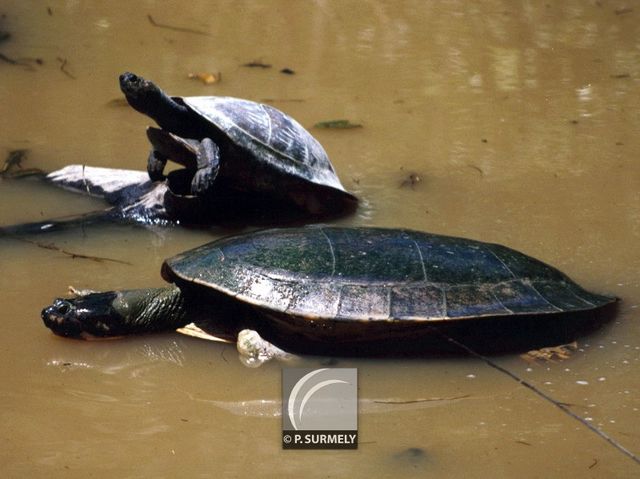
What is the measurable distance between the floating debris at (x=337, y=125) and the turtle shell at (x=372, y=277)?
2684 millimetres

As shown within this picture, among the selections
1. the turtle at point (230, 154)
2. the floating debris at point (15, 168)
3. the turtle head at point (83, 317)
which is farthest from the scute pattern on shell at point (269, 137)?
the turtle head at point (83, 317)

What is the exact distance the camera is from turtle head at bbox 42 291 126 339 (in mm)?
4176

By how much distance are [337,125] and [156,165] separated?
5.50 feet

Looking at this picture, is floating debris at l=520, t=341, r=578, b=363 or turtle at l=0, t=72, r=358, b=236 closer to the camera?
floating debris at l=520, t=341, r=578, b=363

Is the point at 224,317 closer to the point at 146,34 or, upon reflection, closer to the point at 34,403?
the point at 34,403

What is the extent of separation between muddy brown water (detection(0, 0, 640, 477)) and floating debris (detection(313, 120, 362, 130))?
0.08 metres

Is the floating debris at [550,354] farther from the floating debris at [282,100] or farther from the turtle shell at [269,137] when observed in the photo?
the floating debris at [282,100]

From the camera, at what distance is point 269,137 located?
18.7ft

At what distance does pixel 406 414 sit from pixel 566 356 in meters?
0.86

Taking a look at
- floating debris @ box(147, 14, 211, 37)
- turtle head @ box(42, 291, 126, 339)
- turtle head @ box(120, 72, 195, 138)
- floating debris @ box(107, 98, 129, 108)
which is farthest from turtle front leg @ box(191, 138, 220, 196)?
floating debris @ box(147, 14, 211, 37)

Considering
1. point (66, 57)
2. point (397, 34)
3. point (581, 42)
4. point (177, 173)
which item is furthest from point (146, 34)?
point (581, 42)

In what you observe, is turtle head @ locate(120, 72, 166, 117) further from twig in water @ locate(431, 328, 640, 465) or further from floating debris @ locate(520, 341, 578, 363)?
floating debris @ locate(520, 341, 578, 363)

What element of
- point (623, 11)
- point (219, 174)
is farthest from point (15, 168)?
point (623, 11)

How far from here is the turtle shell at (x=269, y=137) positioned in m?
5.62
